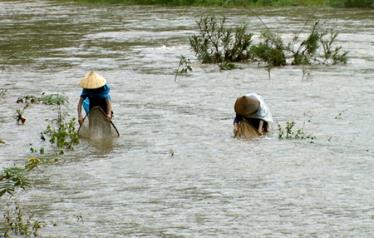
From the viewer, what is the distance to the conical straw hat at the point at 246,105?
11.8 meters

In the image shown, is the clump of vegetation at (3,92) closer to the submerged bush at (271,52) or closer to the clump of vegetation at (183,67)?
the clump of vegetation at (183,67)

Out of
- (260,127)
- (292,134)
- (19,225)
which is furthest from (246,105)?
(19,225)

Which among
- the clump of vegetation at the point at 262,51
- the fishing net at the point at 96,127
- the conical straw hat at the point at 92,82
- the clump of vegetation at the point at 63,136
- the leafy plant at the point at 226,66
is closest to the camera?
the conical straw hat at the point at 92,82

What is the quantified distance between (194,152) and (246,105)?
2.90 ft

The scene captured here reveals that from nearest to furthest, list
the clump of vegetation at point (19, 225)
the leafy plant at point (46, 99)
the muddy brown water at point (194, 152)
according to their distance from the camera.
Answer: the clump of vegetation at point (19, 225)
the muddy brown water at point (194, 152)
the leafy plant at point (46, 99)

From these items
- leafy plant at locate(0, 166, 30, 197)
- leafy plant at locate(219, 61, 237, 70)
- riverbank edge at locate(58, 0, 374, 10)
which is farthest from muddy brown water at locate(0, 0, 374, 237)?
riverbank edge at locate(58, 0, 374, 10)

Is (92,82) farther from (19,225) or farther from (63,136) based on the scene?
(19,225)

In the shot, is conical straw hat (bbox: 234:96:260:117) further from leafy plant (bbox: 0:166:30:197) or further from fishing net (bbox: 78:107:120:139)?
leafy plant (bbox: 0:166:30:197)

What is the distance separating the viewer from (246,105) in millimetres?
11852

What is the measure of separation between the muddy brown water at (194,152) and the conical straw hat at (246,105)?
0.47 m

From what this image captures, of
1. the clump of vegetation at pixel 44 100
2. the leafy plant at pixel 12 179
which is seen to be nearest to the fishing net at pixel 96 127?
the clump of vegetation at pixel 44 100

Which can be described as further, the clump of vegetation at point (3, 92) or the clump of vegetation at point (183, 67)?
the clump of vegetation at point (183, 67)

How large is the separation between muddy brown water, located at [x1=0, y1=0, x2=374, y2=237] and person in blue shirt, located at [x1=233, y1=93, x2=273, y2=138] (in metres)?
0.17

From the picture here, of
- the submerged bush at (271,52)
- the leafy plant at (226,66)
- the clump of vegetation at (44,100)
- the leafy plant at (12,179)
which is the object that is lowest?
the clump of vegetation at (44,100)
